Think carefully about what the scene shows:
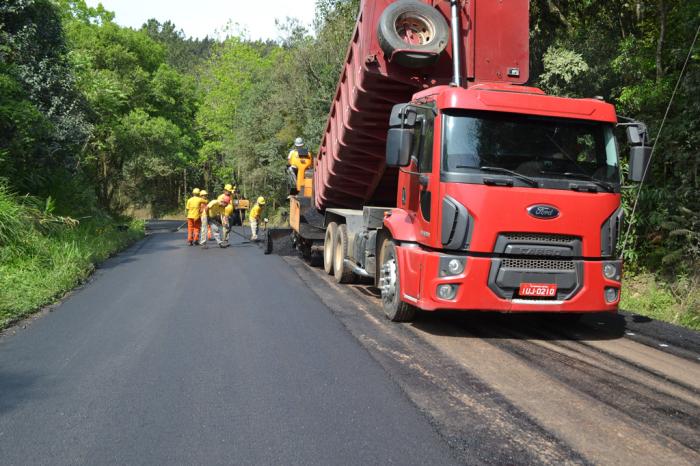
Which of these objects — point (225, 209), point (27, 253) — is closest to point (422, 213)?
point (27, 253)

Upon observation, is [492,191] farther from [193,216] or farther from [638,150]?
[193,216]

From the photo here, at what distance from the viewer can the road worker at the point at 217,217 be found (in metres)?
18.8

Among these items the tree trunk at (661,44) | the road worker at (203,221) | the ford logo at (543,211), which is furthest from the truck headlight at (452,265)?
the road worker at (203,221)

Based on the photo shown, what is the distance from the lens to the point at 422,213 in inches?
284

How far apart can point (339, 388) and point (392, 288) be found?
9.54 ft

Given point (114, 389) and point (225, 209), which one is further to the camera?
point (225, 209)

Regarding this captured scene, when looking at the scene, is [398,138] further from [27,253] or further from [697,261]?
[27,253]

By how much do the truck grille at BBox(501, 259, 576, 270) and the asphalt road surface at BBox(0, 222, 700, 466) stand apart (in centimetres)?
78

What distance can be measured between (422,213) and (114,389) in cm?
364

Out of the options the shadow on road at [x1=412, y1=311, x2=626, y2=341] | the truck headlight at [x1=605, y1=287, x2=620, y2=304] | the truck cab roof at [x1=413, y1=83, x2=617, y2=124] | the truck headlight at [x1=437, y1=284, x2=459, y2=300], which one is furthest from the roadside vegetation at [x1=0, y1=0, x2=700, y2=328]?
the truck headlight at [x1=437, y1=284, x2=459, y2=300]

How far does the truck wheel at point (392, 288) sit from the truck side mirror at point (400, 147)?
1.17 m

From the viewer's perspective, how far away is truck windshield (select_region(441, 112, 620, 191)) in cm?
669

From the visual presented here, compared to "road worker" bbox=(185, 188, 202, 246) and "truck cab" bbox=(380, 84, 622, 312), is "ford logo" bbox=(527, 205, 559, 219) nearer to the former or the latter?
"truck cab" bbox=(380, 84, 622, 312)

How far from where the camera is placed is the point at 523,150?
6.78m
